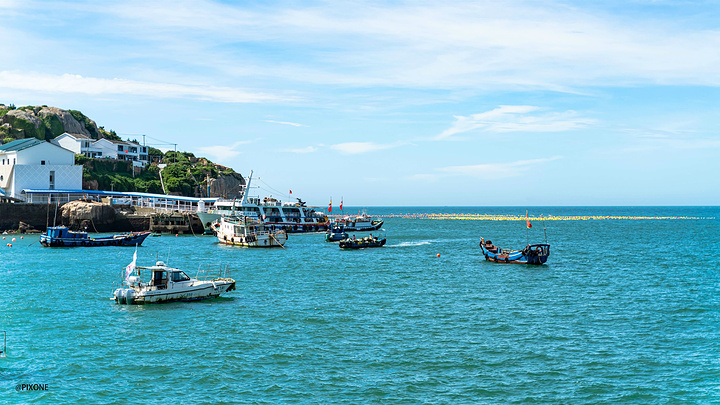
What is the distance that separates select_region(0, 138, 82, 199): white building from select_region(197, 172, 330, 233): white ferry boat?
28.4m

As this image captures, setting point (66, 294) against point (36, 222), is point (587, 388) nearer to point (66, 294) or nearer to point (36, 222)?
point (66, 294)

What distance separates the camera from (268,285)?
46.7 meters

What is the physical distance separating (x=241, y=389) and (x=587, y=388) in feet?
44.1

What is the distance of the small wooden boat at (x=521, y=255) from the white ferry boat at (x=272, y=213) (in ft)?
145

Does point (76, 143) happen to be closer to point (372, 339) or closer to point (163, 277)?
point (163, 277)

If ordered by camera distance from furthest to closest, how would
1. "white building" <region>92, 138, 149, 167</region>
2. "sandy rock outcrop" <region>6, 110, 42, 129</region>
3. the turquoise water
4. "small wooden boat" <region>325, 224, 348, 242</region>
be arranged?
"white building" <region>92, 138, 149, 167</region> → "sandy rock outcrop" <region>6, 110, 42, 129</region> → "small wooden boat" <region>325, 224, 348, 242</region> → the turquoise water

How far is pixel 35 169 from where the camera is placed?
349 ft

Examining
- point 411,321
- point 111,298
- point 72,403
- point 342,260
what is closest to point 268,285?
point 111,298

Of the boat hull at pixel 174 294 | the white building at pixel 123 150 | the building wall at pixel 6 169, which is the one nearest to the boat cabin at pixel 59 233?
the building wall at pixel 6 169

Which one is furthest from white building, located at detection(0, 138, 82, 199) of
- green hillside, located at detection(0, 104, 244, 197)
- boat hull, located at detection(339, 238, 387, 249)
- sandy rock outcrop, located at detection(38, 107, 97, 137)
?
boat hull, located at detection(339, 238, 387, 249)

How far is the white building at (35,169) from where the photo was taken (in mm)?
104625

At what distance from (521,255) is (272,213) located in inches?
2317

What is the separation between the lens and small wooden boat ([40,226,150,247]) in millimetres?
73000

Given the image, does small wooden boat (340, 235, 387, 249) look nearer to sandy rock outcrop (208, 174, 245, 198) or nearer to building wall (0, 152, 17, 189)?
building wall (0, 152, 17, 189)
